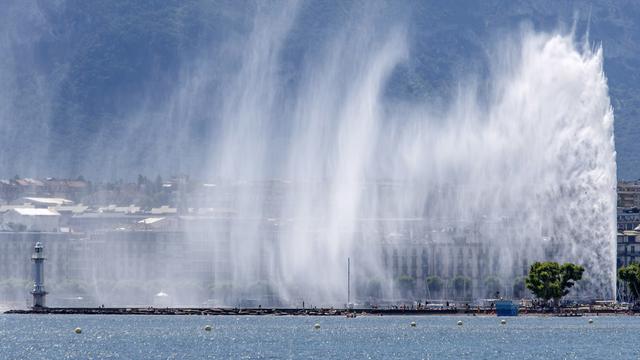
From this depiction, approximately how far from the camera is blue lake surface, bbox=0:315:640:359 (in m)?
74.4

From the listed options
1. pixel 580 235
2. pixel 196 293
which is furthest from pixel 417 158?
pixel 580 235

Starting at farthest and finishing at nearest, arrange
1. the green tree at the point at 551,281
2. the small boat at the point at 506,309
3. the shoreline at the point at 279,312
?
the shoreline at the point at 279,312 → the green tree at the point at 551,281 → the small boat at the point at 506,309

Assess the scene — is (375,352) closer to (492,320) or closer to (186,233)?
(492,320)

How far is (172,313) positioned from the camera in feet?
372

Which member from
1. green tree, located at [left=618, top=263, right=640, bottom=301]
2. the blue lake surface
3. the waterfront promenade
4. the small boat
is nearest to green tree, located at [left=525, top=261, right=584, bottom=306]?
the waterfront promenade

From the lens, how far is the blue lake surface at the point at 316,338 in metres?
74.4

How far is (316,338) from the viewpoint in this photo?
86.1 m

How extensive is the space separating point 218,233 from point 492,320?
47.6 meters

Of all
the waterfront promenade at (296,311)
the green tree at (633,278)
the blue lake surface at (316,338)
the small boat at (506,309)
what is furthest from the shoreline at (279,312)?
the green tree at (633,278)

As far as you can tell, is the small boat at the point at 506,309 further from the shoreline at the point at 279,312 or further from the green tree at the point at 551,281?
the green tree at the point at 551,281

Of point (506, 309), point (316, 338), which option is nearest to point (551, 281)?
point (506, 309)

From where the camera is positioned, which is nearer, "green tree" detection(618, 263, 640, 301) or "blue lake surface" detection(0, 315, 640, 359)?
"blue lake surface" detection(0, 315, 640, 359)

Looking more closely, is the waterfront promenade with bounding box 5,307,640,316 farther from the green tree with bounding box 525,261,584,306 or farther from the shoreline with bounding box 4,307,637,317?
the green tree with bounding box 525,261,584,306

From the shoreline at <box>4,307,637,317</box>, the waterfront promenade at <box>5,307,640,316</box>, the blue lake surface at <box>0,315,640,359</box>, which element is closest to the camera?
the blue lake surface at <box>0,315,640,359</box>
